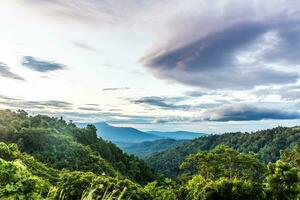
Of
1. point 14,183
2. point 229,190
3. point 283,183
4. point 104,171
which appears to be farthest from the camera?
point 104,171

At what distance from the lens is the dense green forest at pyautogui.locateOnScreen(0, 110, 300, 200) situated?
28.2 ft

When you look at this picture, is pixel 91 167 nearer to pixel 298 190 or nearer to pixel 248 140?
pixel 298 190

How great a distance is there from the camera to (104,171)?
187ft

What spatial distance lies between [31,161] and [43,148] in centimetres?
2190

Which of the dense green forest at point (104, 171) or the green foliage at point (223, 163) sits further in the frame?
the green foliage at point (223, 163)

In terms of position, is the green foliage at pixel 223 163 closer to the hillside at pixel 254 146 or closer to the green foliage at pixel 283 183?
the green foliage at pixel 283 183

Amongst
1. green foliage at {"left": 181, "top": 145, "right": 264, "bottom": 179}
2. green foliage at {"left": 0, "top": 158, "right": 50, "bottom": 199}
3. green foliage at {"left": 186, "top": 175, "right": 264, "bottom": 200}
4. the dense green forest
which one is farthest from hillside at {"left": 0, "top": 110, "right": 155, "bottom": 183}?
green foliage at {"left": 0, "top": 158, "right": 50, "bottom": 199}

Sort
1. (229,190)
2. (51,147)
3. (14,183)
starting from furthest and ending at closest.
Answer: (51,147) → (229,190) → (14,183)

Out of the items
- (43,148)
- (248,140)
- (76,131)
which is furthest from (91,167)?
(248,140)

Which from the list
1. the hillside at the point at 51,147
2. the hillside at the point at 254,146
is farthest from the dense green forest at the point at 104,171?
the hillside at the point at 254,146

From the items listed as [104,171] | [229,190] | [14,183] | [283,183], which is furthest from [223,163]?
[14,183]

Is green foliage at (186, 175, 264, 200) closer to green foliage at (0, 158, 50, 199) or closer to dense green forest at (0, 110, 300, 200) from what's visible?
dense green forest at (0, 110, 300, 200)

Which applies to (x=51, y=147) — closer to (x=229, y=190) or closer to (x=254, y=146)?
(x=229, y=190)

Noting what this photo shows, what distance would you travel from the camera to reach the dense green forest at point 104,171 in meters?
8.61
